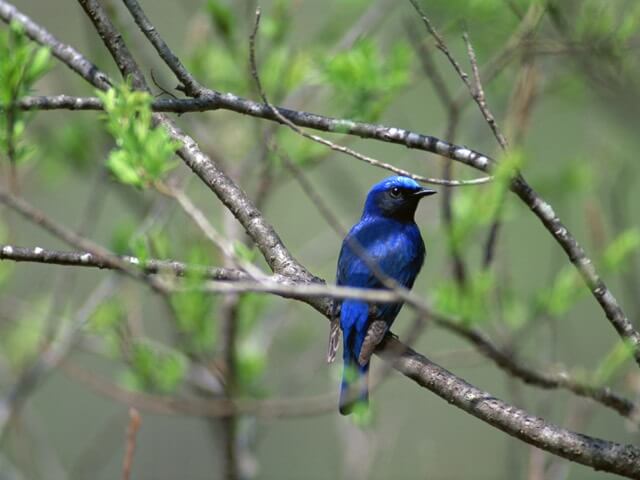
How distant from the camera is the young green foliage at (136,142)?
2.71 m

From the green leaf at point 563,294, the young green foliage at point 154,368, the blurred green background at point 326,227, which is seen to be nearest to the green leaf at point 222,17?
the blurred green background at point 326,227

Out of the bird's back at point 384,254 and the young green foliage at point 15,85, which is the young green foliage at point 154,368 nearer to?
the bird's back at point 384,254

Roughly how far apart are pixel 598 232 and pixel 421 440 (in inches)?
200

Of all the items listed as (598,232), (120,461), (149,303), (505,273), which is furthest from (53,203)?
(598,232)

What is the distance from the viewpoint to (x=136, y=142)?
2709 millimetres

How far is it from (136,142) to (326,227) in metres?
6.61

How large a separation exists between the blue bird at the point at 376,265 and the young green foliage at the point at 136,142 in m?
0.86

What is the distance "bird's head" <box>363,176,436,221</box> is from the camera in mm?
4934

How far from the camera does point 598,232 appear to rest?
4105 millimetres

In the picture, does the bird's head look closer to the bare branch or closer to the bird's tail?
the bird's tail

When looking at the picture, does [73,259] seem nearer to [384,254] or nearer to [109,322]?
[384,254]

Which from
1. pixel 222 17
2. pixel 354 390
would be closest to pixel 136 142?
pixel 354 390

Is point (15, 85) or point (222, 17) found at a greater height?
point (222, 17)


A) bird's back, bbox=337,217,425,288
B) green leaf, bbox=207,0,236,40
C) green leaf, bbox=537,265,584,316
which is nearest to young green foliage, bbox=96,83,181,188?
bird's back, bbox=337,217,425,288
